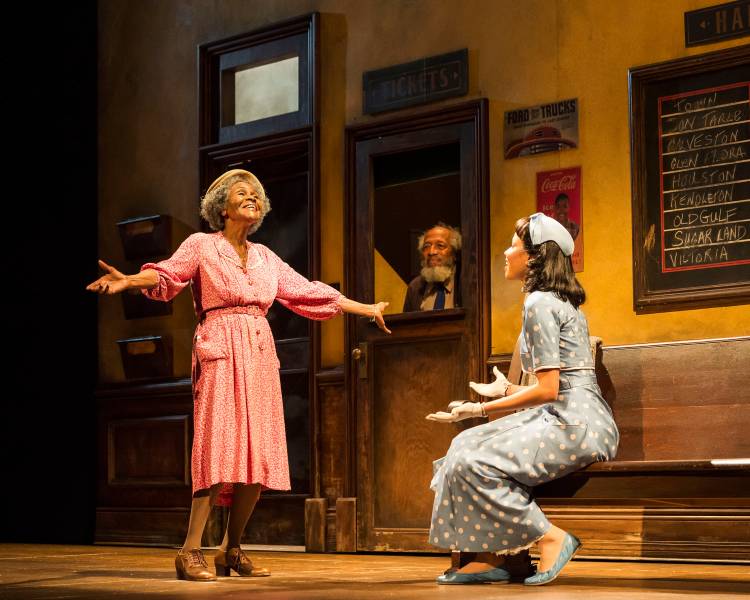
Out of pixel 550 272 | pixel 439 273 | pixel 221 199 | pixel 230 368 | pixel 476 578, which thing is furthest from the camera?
pixel 439 273

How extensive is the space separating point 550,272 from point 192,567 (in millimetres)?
1632

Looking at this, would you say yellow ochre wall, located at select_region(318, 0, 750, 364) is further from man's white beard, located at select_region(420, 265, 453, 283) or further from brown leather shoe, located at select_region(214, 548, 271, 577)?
brown leather shoe, located at select_region(214, 548, 271, 577)

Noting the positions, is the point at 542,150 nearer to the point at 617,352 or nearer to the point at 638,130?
the point at 638,130

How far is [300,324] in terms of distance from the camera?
7.14 metres

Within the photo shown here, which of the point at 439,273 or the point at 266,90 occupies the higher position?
the point at 266,90

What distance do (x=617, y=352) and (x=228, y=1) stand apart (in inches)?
130

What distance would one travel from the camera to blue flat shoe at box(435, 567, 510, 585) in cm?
417

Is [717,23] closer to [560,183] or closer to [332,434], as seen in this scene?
[560,183]

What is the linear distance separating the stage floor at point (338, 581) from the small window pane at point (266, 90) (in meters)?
2.57

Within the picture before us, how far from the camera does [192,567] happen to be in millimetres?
4484

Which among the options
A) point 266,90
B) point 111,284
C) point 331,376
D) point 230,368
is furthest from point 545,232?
point 266,90

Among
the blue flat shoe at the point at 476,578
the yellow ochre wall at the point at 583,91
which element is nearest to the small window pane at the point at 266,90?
the yellow ochre wall at the point at 583,91

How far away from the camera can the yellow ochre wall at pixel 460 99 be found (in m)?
5.73

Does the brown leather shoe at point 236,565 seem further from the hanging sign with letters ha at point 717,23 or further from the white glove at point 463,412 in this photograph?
the hanging sign with letters ha at point 717,23
